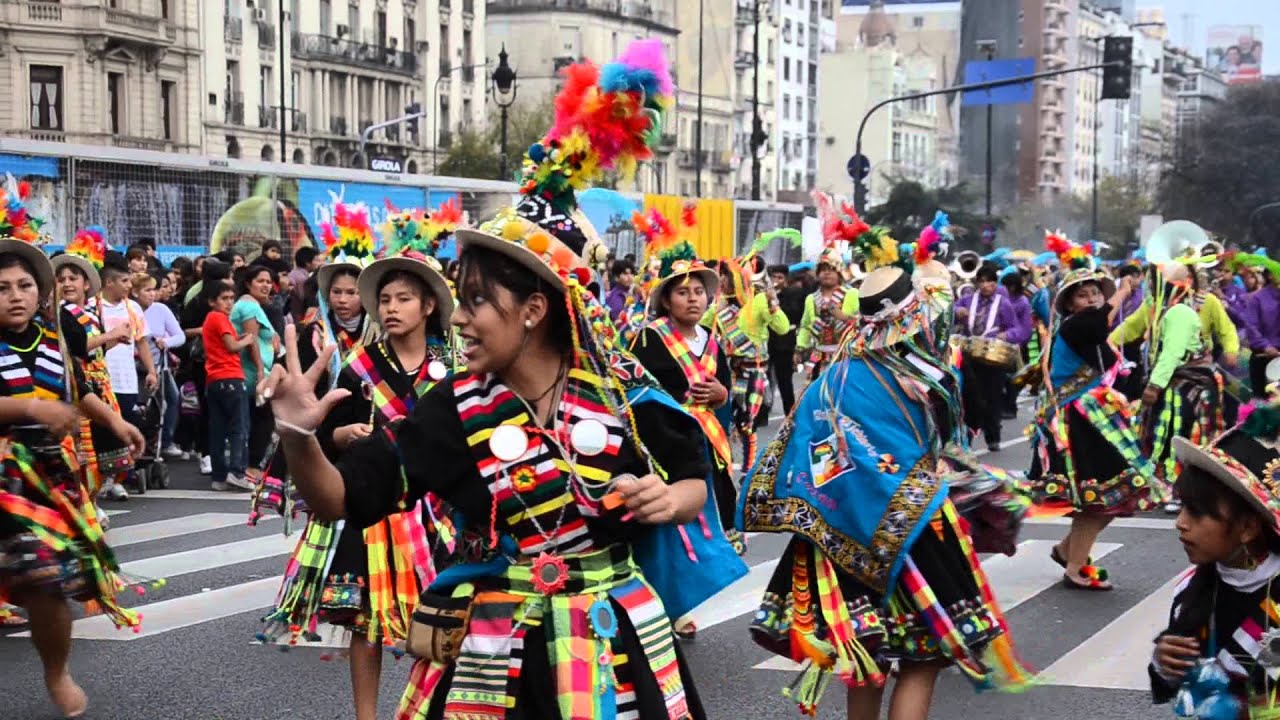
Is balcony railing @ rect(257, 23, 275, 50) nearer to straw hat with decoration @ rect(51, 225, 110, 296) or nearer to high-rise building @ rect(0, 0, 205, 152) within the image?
high-rise building @ rect(0, 0, 205, 152)

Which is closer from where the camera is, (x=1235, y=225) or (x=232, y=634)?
(x=232, y=634)

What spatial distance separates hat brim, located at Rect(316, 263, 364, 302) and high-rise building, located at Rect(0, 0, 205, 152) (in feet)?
140

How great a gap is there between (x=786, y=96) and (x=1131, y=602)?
316ft

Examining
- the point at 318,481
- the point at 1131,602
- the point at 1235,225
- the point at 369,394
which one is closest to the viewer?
the point at 318,481

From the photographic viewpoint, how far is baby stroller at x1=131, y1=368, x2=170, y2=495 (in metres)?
14.3

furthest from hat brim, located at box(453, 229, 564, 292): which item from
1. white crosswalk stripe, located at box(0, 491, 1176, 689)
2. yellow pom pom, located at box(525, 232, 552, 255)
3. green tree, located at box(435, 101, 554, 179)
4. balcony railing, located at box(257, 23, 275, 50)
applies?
balcony railing, located at box(257, 23, 275, 50)

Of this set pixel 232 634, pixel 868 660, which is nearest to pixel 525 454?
pixel 868 660

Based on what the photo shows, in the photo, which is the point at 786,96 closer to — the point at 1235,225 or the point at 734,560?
the point at 1235,225

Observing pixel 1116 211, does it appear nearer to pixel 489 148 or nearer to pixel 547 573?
pixel 489 148

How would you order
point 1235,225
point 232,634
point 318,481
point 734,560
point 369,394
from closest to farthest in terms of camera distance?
point 318,481, point 734,560, point 369,394, point 232,634, point 1235,225

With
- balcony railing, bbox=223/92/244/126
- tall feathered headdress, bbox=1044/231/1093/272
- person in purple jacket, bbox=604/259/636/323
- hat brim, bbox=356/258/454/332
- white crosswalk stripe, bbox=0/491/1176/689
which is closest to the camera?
hat brim, bbox=356/258/454/332

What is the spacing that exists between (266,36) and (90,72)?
33.5 ft

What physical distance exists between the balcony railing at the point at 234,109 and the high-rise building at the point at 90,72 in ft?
9.47

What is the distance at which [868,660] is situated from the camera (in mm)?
5984
